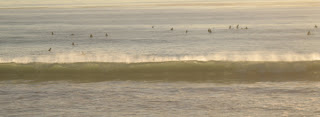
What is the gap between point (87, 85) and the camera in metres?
17.4

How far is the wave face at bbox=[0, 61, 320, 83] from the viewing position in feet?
60.2

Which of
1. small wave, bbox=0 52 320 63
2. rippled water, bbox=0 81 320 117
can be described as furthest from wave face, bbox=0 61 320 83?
small wave, bbox=0 52 320 63

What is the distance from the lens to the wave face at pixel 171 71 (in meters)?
18.4

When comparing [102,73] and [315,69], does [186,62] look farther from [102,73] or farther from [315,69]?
[315,69]

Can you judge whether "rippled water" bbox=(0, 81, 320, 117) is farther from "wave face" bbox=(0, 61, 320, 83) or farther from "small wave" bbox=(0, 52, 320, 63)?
"small wave" bbox=(0, 52, 320, 63)

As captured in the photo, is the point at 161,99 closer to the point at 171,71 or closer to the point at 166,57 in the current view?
the point at 171,71

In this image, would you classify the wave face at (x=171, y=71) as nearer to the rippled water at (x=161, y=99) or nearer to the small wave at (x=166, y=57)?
the rippled water at (x=161, y=99)

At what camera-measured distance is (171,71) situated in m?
19.9

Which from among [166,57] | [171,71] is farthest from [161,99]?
[166,57]

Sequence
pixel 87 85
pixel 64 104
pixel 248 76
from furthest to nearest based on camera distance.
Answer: pixel 248 76 → pixel 87 85 → pixel 64 104

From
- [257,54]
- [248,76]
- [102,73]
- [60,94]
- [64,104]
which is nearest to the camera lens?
[64,104]

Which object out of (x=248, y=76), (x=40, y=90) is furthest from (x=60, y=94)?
(x=248, y=76)

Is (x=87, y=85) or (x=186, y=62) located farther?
(x=186, y=62)

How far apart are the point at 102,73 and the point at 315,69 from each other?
839 centimetres
